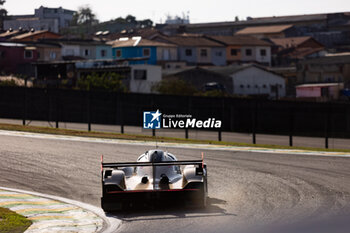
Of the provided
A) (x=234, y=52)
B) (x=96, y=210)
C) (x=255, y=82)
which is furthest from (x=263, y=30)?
(x=96, y=210)

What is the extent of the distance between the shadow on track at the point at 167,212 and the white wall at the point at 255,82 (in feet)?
245

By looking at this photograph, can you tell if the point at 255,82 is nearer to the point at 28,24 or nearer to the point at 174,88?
the point at 174,88

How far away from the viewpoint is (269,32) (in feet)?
538

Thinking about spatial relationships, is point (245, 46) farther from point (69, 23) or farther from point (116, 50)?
point (69, 23)

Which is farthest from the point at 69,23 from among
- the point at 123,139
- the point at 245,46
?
the point at 123,139

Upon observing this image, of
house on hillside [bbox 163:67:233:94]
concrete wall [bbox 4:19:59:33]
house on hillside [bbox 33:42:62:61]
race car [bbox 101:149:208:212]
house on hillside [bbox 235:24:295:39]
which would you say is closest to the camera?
race car [bbox 101:149:208:212]

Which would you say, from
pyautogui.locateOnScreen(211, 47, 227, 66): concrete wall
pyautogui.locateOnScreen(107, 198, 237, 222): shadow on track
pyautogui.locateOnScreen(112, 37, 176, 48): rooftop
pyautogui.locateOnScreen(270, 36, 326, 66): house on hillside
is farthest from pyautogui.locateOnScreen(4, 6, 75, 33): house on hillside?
pyautogui.locateOnScreen(107, 198, 237, 222): shadow on track

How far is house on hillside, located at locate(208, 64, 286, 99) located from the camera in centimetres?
9206

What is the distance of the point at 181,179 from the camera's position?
18.0 m

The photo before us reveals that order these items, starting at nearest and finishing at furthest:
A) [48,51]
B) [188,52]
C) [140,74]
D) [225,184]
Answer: [225,184] < [140,74] < [48,51] < [188,52]

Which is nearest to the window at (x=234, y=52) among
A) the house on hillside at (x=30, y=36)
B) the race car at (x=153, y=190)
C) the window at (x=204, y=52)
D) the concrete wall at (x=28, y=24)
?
the window at (x=204, y=52)

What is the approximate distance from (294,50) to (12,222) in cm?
12454

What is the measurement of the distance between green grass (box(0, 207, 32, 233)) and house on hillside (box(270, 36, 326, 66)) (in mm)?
114016

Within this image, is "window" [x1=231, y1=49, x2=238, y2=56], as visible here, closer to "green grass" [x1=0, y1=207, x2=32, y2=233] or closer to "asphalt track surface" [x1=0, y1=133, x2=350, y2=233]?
"asphalt track surface" [x1=0, y1=133, x2=350, y2=233]
